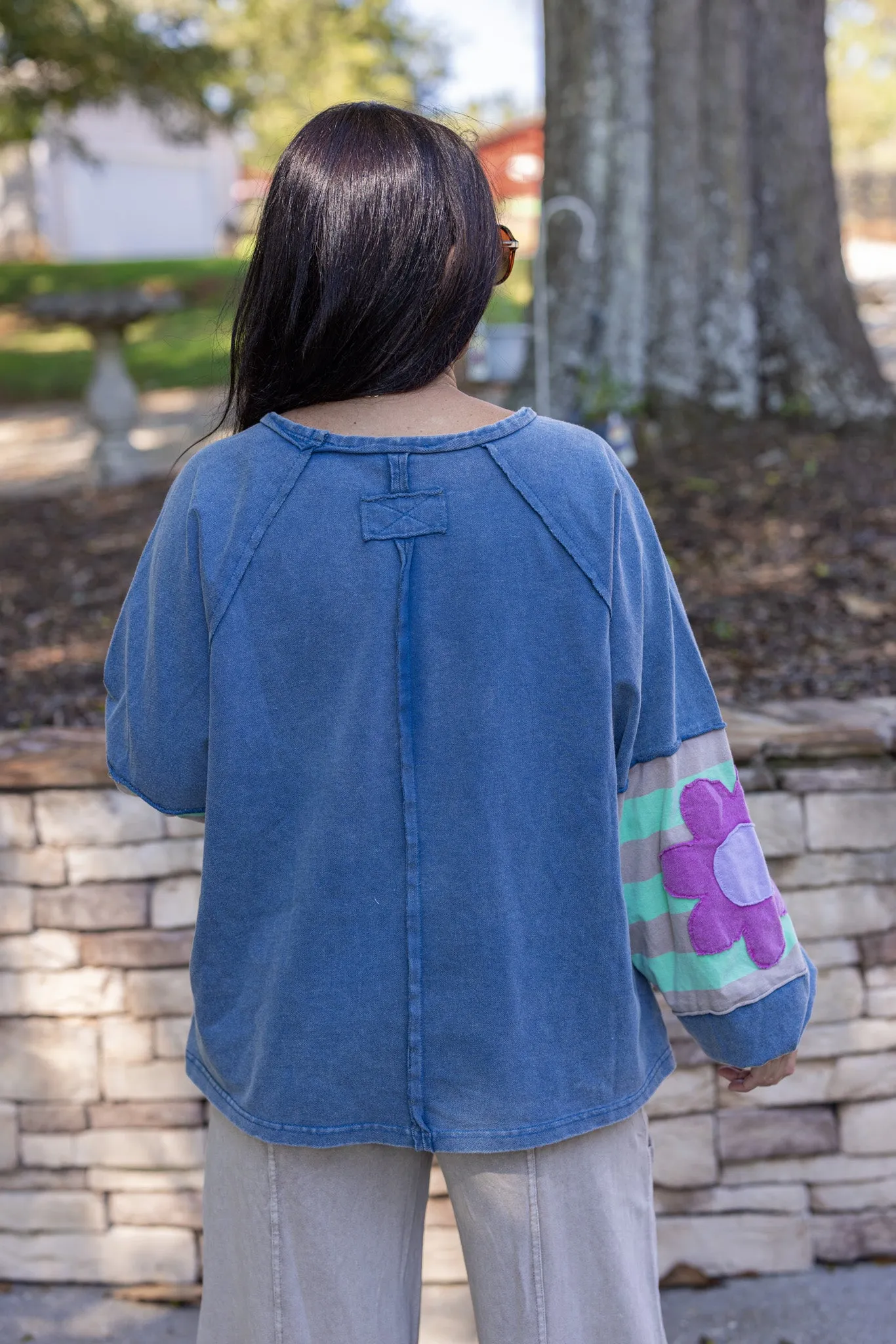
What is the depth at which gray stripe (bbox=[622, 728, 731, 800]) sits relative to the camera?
136 cm

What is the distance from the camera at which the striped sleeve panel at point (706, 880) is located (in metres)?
1.35

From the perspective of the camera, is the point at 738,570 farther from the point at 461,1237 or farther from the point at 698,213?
the point at 461,1237

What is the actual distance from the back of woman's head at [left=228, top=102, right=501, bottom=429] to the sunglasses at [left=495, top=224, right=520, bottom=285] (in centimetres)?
2

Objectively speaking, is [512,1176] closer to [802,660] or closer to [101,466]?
[802,660]

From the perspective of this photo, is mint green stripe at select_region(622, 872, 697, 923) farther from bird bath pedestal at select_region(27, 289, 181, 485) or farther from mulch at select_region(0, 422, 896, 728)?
bird bath pedestal at select_region(27, 289, 181, 485)

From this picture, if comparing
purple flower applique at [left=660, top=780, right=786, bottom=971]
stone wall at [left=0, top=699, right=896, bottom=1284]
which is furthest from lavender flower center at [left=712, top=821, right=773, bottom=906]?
stone wall at [left=0, top=699, right=896, bottom=1284]

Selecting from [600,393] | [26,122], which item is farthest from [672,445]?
[26,122]

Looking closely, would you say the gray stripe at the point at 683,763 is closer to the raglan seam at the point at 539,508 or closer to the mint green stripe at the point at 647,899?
the mint green stripe at the point at 647,899

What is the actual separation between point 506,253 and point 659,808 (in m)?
0.59

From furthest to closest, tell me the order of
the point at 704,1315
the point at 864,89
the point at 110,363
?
the point at 864,89, the point at 110,363, the point at 704,1315

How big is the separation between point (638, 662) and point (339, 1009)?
452mm

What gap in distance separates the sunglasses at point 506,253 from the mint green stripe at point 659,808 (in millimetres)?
540

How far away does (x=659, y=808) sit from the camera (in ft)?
4.47

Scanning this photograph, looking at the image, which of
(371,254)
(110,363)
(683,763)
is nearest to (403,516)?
(371,254)
